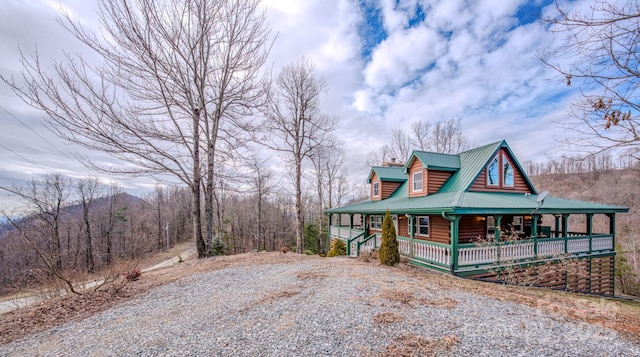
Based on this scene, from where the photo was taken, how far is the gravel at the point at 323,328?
3.30 meters

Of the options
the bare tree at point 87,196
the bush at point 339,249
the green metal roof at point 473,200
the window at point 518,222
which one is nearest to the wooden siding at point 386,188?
the green metal roof at point 473,200

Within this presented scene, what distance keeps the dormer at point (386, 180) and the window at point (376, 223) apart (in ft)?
4.78

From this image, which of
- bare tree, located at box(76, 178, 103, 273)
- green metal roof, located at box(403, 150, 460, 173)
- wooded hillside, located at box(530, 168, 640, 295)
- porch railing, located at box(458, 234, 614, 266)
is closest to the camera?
porch railing, located at box(458, 234, 614, 266)

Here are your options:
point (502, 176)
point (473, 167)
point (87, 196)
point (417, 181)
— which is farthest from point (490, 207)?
point (87, 196)

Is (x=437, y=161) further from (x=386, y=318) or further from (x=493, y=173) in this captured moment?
(x=386, y=318)

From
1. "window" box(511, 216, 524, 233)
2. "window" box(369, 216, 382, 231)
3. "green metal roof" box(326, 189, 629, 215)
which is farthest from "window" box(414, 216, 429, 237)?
"window" box(511, 216, 524, 233)

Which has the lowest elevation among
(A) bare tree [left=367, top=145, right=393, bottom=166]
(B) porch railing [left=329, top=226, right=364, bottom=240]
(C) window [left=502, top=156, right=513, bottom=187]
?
(B) porch railing [left=329, top=226, right=364, bottom=240]

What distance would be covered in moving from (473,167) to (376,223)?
6.86m

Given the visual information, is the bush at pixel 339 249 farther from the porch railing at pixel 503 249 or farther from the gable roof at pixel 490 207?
the gable roof at pixel 490 207

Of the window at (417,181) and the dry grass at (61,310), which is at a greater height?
the window at (417,181)

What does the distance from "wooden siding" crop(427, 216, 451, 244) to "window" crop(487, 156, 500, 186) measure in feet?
9.83

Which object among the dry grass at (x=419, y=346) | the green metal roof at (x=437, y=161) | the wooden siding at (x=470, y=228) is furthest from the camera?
the green metal roof at (x=437, y=161)

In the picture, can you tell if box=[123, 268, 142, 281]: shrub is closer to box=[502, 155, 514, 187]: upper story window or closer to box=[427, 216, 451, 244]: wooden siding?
box=[427, 216, 451, 244]: wooden siding

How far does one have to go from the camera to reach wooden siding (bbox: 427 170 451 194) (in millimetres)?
12703
